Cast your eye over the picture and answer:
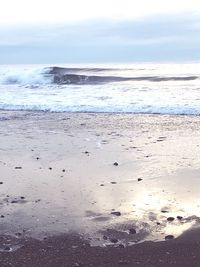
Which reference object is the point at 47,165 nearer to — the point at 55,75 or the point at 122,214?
the point at 122,214

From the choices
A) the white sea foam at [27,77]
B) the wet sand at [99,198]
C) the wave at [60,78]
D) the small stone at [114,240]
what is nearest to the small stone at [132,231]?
the wet sand at [99,198]

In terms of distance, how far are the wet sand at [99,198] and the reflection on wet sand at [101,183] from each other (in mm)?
10

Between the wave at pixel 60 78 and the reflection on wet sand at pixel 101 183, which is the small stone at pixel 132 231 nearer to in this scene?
the reflection on wet sand at pixel 101 183

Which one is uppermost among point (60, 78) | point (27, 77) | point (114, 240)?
point (27, 77)

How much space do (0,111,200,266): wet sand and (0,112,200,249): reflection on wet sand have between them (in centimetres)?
1

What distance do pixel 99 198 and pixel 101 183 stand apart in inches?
26.5

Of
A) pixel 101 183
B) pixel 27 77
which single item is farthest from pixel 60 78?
pixel 101 183

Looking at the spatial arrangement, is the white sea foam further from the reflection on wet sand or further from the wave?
the reflection on wet sand

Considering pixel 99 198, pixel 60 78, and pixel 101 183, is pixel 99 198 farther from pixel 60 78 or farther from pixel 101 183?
pixel 60 78

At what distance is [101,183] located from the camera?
254 inches

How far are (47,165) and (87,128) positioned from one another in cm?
424

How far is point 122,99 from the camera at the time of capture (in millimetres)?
18172

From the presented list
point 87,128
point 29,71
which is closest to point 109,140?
point 87,128

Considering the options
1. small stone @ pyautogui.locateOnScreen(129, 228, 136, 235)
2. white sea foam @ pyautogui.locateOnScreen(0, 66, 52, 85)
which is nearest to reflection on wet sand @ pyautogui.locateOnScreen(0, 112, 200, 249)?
small stone @ pyautogui.locateOnScreen(129, 228, 136, 235)
